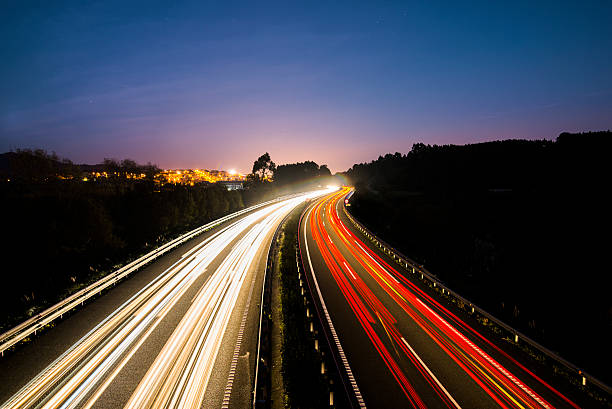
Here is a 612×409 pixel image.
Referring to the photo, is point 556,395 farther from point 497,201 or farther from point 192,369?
point 497,201

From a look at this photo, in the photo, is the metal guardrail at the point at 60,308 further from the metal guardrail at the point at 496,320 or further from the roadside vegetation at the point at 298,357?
the metal guardrail at the point at 496,320

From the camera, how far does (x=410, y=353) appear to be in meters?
12.9

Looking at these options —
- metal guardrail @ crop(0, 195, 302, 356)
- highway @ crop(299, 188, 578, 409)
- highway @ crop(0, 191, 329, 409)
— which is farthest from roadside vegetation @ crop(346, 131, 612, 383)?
metal guardrail @ crop(0, 195, 302, 356)

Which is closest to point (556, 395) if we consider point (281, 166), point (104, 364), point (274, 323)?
point (274, 323)

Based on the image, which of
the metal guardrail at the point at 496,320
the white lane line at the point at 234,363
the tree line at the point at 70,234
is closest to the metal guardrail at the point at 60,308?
the tree line at the point at 70,234

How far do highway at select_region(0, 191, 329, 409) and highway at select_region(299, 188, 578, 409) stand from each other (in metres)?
4.62

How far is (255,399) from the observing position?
8883mm

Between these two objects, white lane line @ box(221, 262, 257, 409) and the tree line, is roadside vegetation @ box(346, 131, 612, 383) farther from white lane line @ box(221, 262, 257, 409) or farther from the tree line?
the tree line

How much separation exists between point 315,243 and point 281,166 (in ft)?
460

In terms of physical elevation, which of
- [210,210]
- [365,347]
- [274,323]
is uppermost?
[210,210]

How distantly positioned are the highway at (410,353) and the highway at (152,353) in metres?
4.62

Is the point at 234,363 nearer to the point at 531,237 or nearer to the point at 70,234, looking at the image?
the point at 70,234

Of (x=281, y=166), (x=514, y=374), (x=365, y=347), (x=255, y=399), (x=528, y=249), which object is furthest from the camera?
(x=281, y=166)

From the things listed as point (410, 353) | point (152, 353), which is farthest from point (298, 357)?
point (152, 353)
